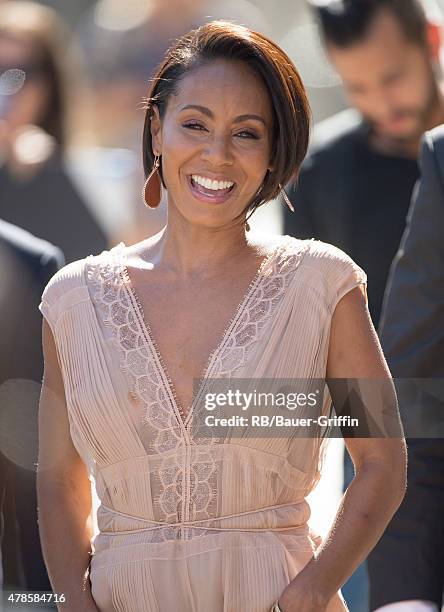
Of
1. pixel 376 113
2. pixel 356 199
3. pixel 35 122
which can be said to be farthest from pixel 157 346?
pixel 35 122

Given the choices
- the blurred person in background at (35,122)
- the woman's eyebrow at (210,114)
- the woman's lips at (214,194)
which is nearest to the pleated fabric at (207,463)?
A: the woman's lips at (214,194)

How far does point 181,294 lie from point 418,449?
23.3 inches

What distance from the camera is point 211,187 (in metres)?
3.08

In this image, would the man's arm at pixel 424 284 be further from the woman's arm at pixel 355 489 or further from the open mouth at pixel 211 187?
the open mouth at pixel 211 187

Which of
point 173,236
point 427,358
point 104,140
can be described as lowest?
point 427,358

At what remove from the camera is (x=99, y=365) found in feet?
9.97

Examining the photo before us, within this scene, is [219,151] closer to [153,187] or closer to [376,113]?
[153,187]

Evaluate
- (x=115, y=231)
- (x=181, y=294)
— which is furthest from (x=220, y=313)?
(x=115, y=231)

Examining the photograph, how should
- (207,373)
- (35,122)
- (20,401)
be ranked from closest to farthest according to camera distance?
1. (207,373)
2. (20,401)
3. (35,122)

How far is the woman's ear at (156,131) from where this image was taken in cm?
324

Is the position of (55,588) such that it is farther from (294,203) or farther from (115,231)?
(115,231)

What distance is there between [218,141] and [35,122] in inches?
112

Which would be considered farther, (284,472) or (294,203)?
(294,203)

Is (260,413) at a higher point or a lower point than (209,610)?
higher
